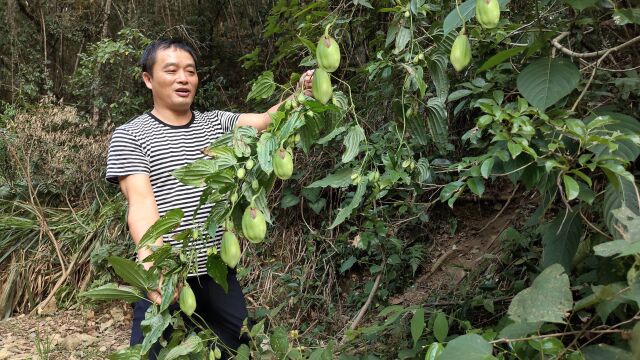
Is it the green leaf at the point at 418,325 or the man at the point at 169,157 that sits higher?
the man at the point at 169,157

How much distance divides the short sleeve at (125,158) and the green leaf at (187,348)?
0.61 m

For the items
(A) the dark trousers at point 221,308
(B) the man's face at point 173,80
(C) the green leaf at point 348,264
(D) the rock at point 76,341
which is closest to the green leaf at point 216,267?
(A) the dark trousers at point 221,308

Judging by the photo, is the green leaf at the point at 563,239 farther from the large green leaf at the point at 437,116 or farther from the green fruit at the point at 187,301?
the green fruit at the point at 187,301

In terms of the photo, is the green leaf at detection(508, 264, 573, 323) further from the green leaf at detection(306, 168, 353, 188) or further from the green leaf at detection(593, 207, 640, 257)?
the green leaf at detection(306, 168, 353, 188)

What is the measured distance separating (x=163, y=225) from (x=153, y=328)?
0.54 ft

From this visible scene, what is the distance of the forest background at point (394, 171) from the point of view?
897 mm

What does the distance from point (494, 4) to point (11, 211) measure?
3.88m

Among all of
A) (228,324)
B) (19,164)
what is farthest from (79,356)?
(228,324)

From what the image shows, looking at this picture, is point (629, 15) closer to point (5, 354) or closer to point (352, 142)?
point (352, 142)

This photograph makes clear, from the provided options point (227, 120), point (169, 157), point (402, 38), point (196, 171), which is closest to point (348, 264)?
point (227, 120)

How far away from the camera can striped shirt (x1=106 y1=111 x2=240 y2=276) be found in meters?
1.45

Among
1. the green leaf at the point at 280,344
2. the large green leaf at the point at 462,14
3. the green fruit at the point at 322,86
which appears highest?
the large green leaf at the point at 462,14

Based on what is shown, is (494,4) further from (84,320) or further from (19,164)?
(19,164)

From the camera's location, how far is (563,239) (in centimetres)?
102
